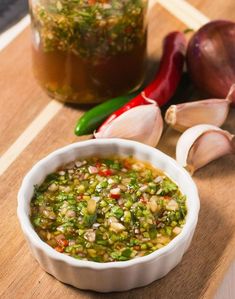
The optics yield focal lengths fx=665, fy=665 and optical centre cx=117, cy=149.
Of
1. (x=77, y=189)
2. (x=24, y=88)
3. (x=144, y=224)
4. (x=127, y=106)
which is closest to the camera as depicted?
(x=144, y=224)

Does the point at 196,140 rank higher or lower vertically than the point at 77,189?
lower

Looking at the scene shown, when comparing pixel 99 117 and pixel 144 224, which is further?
pixel 99 117

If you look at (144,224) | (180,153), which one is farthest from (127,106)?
(144,224)

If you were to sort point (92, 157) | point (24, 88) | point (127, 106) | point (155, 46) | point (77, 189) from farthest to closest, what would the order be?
point (155, 46) → point (24, 88) → point (127, 106) → point (92, 157) → point (77, 189)

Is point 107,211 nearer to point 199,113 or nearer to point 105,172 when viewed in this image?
point 105,172

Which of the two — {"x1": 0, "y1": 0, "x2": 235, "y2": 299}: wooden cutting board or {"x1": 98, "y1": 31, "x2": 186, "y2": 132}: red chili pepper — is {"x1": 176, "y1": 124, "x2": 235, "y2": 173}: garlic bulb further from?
{"x1": 98, "y1": 31, "x2": 186, "y2": 132}: red chili pepper

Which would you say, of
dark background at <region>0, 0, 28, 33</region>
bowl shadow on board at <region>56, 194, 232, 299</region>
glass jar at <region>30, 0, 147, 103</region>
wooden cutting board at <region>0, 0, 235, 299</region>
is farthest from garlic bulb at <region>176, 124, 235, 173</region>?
dark background at <region>0, 0, 28, 33</region>

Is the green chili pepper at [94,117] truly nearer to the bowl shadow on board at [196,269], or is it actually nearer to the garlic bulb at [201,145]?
the garlic bulb at [201,145]

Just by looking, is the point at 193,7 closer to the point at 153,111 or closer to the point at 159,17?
the point at 159,17
